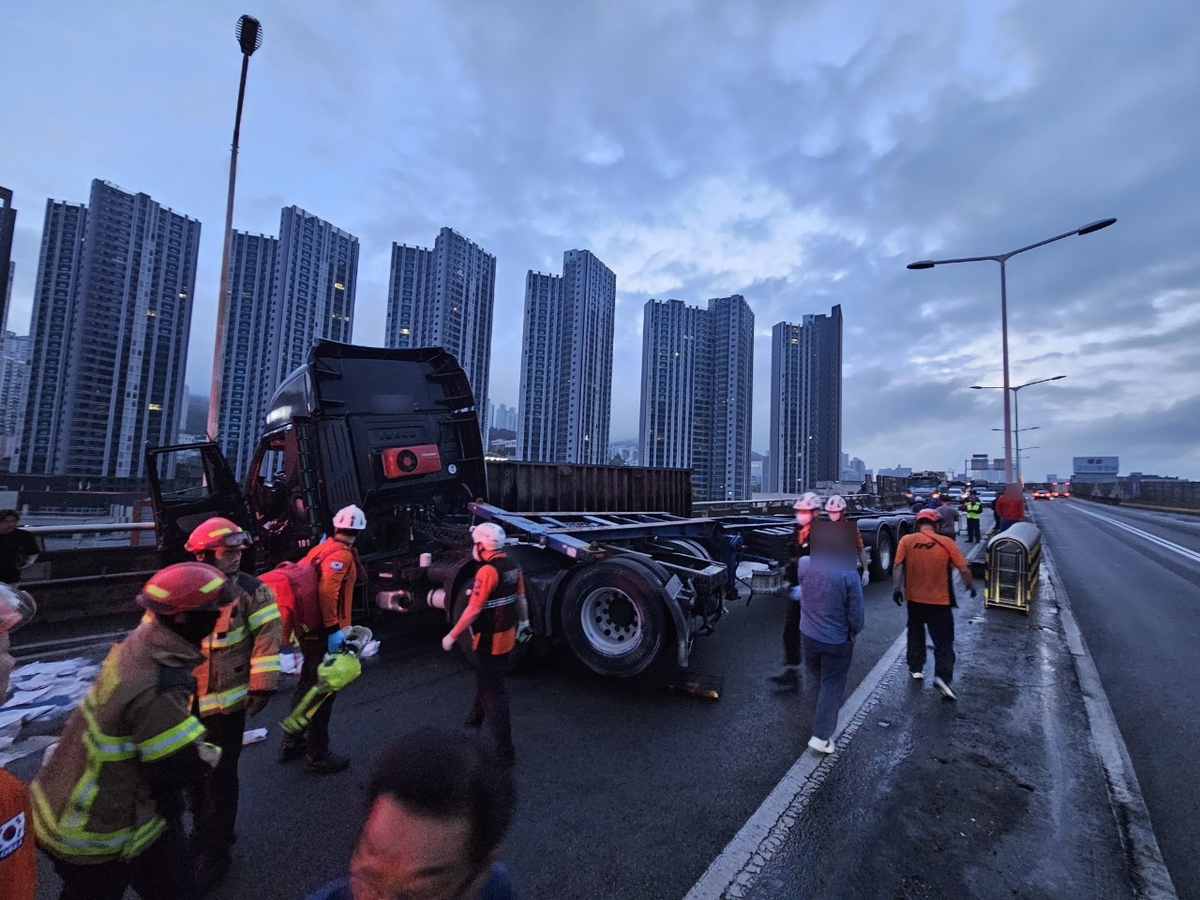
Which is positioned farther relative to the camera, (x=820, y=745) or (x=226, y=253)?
(x=226, y=253)

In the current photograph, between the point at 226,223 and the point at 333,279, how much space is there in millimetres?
21377

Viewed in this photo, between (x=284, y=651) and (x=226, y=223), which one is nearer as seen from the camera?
(x=284, y=651)

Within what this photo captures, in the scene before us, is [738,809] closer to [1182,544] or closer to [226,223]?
[226,223]

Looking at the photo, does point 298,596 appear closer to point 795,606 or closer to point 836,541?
point 836,541

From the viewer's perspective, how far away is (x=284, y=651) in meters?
5.67

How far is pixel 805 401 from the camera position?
67.4 m

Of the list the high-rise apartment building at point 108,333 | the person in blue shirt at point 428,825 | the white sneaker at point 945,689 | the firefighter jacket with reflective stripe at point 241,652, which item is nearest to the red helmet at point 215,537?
the firefighter jacket with reflective stripe at point 241,652

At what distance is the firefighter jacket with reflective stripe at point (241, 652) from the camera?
2422mm

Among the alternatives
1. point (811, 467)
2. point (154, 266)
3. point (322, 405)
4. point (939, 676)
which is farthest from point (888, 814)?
point (811, 467)

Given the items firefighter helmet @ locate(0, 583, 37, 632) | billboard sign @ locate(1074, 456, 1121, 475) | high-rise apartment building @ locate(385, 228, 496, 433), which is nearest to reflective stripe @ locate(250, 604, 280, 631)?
firefighter helmet @ locate(0, 583, 37, 632)

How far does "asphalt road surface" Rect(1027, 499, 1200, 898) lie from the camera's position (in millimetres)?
3025

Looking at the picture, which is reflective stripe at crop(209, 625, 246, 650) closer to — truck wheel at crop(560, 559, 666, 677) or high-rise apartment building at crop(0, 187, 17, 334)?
truck wheel at crop(560, 559, 666, 677)

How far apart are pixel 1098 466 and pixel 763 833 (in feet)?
603

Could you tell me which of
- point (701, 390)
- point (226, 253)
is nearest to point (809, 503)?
point (226, 253)
